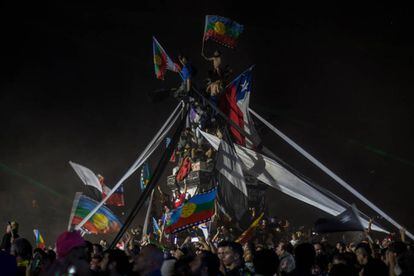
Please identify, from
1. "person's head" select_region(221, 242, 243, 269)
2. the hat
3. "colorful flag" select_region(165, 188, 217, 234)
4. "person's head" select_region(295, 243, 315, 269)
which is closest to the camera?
the hat

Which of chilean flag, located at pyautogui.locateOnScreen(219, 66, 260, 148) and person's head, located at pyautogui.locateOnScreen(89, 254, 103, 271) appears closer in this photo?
person's head, located at pyautogui.locateOnScreen(89, 254, 103, 271)

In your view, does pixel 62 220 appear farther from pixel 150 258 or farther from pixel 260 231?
Answer: pixel 150 258

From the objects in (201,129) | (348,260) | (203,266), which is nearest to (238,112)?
(201,129)

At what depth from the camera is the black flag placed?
36.2 ft

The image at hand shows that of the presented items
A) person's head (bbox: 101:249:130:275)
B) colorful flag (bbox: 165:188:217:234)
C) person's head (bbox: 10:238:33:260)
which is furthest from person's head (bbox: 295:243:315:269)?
colorful flag (bbox: 165:188:217:234)

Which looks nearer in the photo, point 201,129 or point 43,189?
point 201,129

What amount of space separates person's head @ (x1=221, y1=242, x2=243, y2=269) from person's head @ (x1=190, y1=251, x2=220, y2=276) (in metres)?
0.53

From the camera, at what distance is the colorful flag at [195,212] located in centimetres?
1287

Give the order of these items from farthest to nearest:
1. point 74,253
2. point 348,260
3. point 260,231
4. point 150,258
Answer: point 260,231 < point 348,260 < point 150,258 < point 74,253

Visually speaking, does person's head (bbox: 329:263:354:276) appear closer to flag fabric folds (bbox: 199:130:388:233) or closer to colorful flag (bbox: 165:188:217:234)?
colorful flag (bbox: 165:188:217:234)

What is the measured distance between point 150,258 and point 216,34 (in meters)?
18.7

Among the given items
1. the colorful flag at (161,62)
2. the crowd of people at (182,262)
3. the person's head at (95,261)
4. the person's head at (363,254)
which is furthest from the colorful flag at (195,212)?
the colorful flag at (161,62)

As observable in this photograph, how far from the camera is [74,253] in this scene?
4477 millimetres

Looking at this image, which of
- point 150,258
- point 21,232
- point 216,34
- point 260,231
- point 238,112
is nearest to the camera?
point 150,258
